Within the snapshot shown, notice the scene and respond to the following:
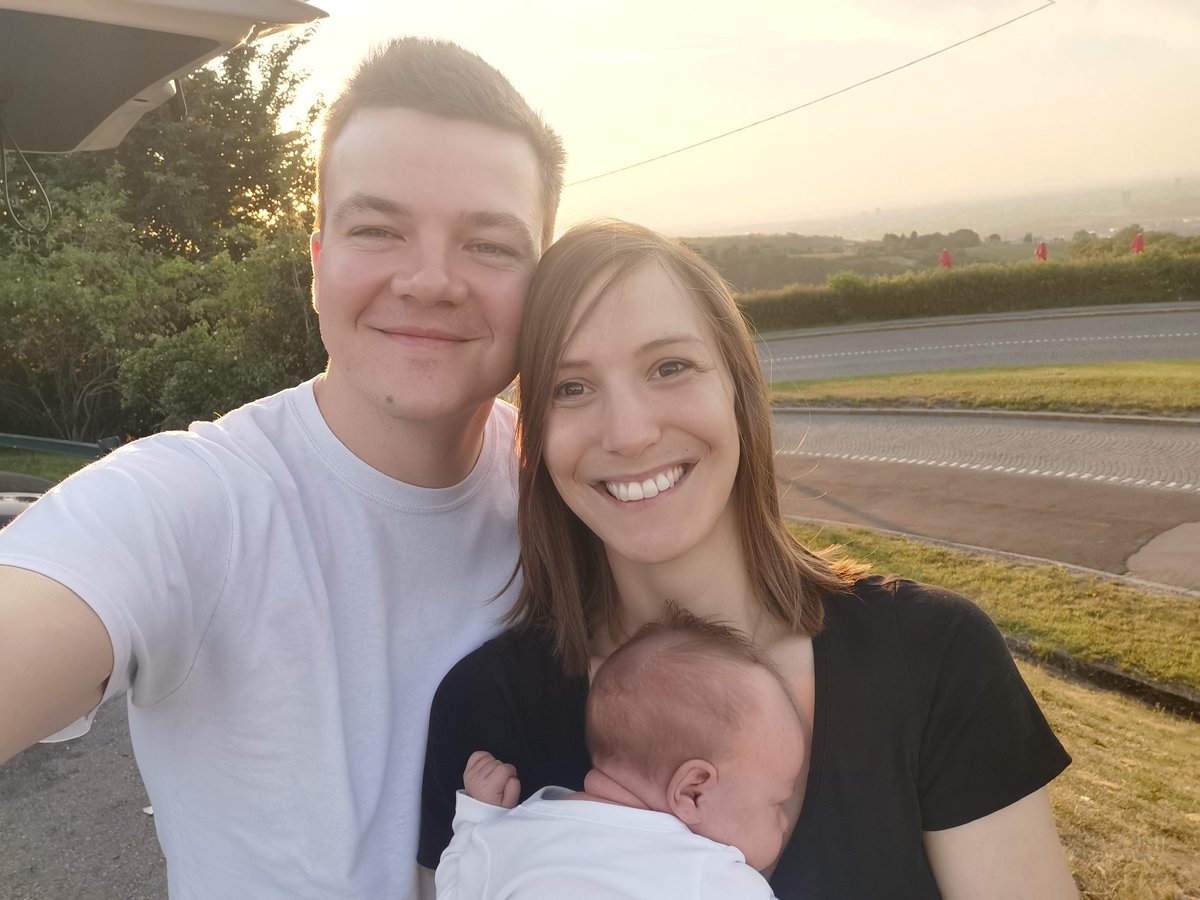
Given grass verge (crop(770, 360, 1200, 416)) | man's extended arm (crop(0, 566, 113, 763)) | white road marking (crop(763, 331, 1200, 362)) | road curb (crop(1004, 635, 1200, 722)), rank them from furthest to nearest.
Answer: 1. white road marking (crop(763, 331, 1200, 362))
2. grass verge (crop(770, 360, 1200, 416))
3. road curb (crop(1004, 635, 1200, 722))
4. man's extended arm (crop(0, 566, 113, 763))

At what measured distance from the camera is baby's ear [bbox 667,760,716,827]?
1996 mm

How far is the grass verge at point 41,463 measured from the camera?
11164 mm

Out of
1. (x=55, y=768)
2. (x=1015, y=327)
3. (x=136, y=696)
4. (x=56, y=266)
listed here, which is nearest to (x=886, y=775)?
(x=136, y=696)

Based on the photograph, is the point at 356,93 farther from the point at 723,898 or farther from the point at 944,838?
the point at 944,838

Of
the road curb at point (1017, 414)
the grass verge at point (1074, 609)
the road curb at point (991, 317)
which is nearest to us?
the grass verge at point (1074, 609)

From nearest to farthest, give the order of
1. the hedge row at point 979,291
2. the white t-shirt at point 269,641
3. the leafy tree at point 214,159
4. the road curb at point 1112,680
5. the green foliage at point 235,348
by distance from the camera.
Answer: the white t-shirt at point 269,641
the road curb at point 1112,680
the green foliage at point 235,348
the leafy tree at point 214,159
the hedge row at point 979,291

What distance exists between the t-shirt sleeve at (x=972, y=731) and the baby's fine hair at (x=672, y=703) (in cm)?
32

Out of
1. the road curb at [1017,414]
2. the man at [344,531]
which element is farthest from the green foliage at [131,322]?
the man at [344,531]

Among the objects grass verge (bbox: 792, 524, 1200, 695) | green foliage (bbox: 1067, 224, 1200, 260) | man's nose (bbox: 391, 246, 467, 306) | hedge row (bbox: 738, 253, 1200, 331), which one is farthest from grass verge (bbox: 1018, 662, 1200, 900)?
green foliage (bbox: 1067, 224, 1200, 260)

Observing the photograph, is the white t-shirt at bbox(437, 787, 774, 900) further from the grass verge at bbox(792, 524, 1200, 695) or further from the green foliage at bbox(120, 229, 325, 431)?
the green foliage at bbox(120, 229, 325, 431)

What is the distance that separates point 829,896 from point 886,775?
263mm

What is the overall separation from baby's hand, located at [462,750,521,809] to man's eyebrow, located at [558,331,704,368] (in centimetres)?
91

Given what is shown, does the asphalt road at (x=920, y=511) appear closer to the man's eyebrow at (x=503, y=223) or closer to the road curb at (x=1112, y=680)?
the road curb at (x=1112, y=680)

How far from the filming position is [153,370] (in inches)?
507
